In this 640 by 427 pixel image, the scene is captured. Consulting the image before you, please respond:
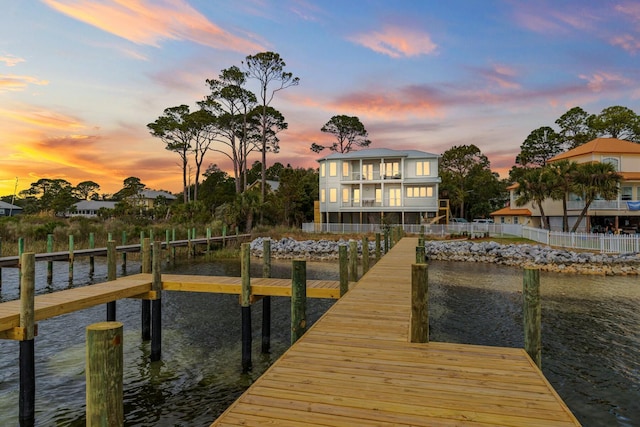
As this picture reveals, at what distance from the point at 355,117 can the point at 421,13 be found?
47.7 meters

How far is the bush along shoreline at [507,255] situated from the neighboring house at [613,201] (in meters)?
11.7

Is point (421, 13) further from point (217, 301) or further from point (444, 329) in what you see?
point (217, 301)

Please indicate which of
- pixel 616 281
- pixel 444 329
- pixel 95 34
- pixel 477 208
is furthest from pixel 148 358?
pixel 477 208

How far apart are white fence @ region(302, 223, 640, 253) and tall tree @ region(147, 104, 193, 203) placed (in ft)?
93.6

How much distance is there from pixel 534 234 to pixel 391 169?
56.9 feet

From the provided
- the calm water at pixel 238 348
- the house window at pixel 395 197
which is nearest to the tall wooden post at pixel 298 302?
the calm water at pixel 238 348

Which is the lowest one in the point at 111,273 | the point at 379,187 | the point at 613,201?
the point at 111,273

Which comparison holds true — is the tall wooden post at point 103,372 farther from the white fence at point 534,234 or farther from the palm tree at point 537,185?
the palm tree at point 537,185

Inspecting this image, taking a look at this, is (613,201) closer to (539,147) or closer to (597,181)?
(597,181)

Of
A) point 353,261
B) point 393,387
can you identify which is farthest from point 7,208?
point 393,387

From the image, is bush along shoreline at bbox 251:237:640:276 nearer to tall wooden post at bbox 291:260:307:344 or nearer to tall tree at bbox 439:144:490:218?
tall wooden post at bbox 291:260:307:344

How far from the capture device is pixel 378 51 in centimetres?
2508

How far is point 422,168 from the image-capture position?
44.1 metres

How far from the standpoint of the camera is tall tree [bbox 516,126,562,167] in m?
58.7
